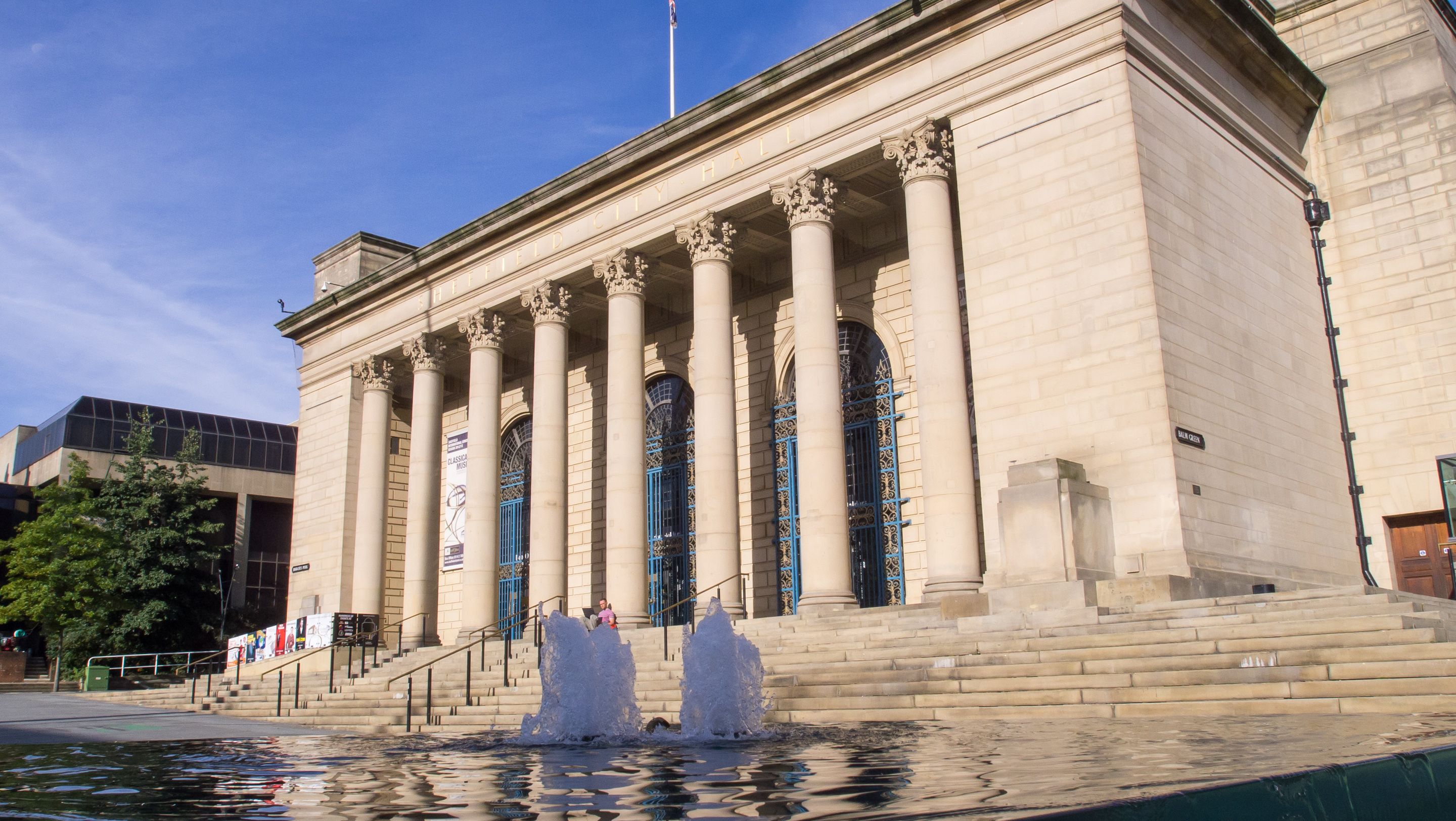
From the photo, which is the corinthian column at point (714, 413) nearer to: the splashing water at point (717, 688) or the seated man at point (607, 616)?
the seated man at point (607, 616)

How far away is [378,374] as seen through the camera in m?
34.8

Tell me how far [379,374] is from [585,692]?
77.8 feet

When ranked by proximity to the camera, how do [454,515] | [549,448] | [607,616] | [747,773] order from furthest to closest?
[454,515] → [549,448] → [607,616] → [747,773]

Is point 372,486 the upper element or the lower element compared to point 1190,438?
upper

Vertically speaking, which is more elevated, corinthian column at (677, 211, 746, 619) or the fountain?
corinthian column at (677, 211, 746, 619)

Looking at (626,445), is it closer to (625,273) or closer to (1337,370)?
(625,273)

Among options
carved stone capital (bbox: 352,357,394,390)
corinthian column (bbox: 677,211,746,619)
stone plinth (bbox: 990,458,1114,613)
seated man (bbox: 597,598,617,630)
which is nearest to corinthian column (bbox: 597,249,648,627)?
seated man (bbox: 597,598,617,630)

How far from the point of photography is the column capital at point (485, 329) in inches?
1219

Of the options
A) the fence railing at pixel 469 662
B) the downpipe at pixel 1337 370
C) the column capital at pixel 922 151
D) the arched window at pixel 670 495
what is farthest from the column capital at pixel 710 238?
the downpipe at pixel 1337 370

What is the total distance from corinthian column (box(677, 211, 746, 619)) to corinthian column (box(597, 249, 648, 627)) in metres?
1.77

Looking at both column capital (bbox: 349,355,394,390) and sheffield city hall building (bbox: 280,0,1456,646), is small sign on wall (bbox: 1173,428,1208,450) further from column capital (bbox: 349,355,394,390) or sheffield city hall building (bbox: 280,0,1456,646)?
column capital (bbox: 349,355,394,390)

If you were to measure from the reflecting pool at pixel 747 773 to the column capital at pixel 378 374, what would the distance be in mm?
23480

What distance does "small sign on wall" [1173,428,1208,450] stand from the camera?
1800 cm

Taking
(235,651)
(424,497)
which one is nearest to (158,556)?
(235,651)
